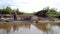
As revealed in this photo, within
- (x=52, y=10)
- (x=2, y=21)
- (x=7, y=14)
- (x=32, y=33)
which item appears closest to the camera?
(x=32, y=33)

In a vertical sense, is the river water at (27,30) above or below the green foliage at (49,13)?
below

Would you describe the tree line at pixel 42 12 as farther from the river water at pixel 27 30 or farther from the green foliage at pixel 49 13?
the river water at pixel 27 30

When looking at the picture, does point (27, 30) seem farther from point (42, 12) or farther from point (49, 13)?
point (49, 13)

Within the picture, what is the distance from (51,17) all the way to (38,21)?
→ 99cm

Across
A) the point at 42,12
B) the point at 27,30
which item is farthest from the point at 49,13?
the point at 27,30

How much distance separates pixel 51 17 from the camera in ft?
33.0

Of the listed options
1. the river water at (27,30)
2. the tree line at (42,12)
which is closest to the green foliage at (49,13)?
the tree line at (42,12)

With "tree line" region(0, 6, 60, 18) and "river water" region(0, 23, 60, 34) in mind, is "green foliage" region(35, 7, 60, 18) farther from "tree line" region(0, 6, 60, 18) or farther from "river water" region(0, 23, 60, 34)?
"river water" region(0, 23, 60, 34)

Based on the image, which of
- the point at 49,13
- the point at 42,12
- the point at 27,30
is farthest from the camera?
the point at 49,13

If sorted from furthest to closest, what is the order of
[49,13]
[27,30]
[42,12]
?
[49,13] < [42,12] < [27,30]

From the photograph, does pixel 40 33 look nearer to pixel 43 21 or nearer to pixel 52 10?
pixel 43 21

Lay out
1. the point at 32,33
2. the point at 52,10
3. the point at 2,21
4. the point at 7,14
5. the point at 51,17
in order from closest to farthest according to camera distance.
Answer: the point at 32,33
the point at 2,21
the point at 7,14
the point at 51,17
the point at 52,10

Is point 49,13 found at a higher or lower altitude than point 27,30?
higher

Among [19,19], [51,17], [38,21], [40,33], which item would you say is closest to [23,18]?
[19,19]
